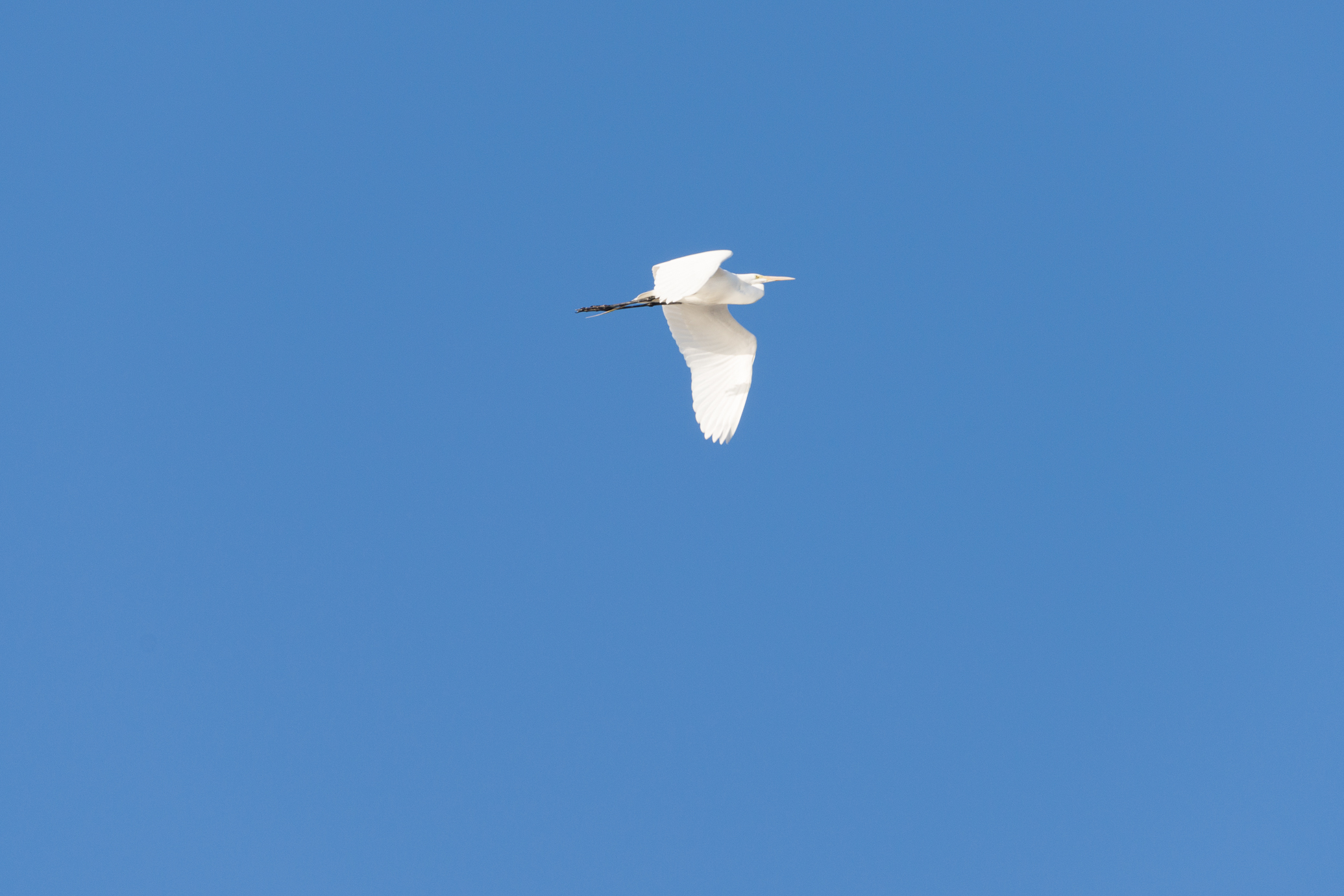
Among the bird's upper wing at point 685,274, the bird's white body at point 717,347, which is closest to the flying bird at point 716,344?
the bird's white body at point 717,347

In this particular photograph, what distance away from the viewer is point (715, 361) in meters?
15.7

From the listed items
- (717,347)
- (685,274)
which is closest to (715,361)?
(717,347)

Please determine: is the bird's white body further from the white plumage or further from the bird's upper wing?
the bird's upper wing

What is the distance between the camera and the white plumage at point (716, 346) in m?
15.2

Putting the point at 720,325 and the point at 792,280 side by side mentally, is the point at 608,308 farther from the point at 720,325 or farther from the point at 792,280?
the point at 792,280

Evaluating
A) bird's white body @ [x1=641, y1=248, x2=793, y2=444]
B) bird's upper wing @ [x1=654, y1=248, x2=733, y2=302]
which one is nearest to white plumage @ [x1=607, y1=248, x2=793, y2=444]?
bird's white body @ [x1=641, y1=248, x2=793, y2=444]

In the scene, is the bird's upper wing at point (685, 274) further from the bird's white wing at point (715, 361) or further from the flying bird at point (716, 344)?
the bird's white wing at point (715, 361)

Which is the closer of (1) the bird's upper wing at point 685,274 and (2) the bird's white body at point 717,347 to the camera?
(1) the bird's upper wing at point 685,274

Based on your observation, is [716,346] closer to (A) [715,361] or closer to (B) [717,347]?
(B) [717,347]

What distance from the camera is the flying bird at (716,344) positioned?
49.8 ft

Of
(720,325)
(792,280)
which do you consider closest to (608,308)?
(720,325)

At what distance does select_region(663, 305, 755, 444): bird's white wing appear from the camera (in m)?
15.1

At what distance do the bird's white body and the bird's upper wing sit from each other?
0.76 m

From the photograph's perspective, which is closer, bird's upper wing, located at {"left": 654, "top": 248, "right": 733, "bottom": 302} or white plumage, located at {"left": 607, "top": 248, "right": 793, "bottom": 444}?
bird's upper wing, located at {"left": 654, "top": 248, "right": 733, "bottom": 302}
